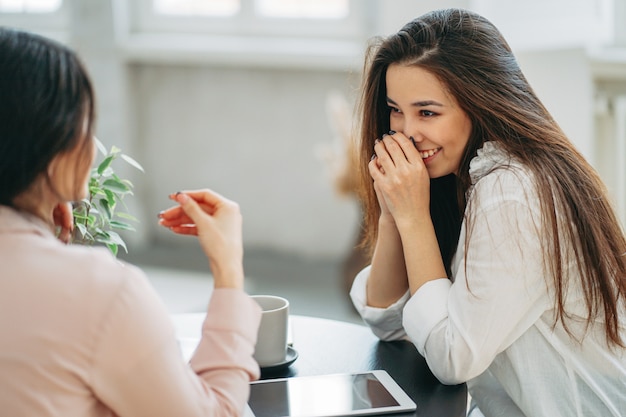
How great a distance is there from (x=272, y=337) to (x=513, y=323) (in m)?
0.36

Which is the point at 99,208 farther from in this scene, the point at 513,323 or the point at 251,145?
the point at 251,145

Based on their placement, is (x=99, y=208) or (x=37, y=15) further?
(x=37, y=15)

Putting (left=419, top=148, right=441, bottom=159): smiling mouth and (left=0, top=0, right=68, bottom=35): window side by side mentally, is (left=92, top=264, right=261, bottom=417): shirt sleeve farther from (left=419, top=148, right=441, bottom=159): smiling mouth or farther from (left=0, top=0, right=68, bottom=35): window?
(left=0, top=0, right=68, bottom=35): window

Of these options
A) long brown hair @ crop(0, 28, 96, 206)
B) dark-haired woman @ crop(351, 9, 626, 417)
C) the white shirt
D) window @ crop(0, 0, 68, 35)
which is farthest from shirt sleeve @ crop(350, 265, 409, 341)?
window @ crop(0, 0, 68, 35)

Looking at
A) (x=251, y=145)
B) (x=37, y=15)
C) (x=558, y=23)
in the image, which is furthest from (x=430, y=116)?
(x=37, y=15)

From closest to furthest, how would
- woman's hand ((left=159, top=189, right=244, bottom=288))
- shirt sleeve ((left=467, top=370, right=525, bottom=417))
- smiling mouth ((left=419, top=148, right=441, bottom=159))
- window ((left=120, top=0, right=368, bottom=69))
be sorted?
1. woman's hand ((left=159, top=189, right=244, bottom=288))
2. shirt sleeve ((left=467, top=370, right=525, bottom=417))
3. smiling mouth ((left=419, top=148, right=441, bottom=159))
4. window ((left=120, top=0, right=368, bottom=69))

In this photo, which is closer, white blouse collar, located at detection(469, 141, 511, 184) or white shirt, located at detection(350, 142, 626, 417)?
white shirt, located at detection(350, 142, 626, 417)

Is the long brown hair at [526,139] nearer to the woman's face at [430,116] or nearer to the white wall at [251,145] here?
the woman's face at [430,116]

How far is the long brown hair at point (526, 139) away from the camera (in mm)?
1321

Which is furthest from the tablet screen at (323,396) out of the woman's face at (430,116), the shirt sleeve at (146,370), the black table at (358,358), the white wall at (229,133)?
the white wall at (229,133)

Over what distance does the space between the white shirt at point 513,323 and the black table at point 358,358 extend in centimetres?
4

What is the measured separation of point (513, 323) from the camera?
1281 millimetres

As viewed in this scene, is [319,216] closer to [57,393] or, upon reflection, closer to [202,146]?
[202,146]

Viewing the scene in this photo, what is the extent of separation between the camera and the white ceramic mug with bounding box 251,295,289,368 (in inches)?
51.5
